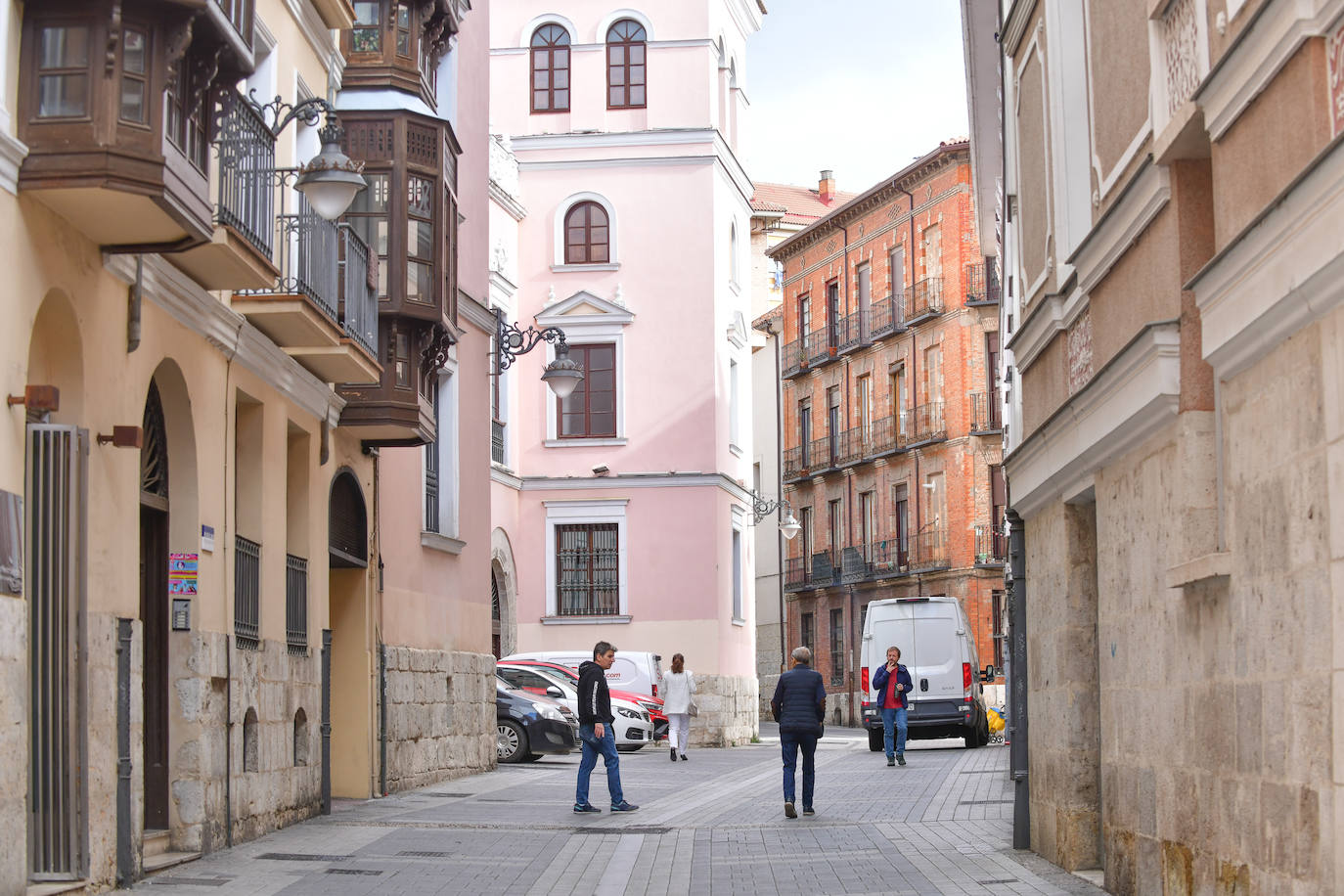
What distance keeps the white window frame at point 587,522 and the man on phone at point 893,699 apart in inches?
469

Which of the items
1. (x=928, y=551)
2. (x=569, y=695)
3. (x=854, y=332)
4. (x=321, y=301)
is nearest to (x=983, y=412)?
(x=928, y=551)

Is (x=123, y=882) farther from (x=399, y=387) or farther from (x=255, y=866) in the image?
(x=399, y=387)

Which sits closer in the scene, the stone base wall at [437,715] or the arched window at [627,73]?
the stone base wall at [437,715]

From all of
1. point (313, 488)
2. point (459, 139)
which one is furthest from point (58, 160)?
point (459, 139)

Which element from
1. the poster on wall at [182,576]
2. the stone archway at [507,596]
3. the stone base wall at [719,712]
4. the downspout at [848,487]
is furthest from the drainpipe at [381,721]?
the downspout at [848,487]

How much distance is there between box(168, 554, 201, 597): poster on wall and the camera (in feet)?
48.1

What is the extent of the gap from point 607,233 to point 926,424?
23.0 meters

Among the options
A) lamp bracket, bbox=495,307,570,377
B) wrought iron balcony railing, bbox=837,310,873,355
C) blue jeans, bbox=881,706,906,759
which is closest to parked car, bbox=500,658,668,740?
blue jeans, bbox=881,706,906,759

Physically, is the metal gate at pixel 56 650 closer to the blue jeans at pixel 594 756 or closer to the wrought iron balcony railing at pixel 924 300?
the blue jeans at pixel 594 756

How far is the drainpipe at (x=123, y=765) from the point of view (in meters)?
12.8

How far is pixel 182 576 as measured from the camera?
1466 cm

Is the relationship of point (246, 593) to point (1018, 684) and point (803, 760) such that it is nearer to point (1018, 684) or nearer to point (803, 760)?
point (803, 760)

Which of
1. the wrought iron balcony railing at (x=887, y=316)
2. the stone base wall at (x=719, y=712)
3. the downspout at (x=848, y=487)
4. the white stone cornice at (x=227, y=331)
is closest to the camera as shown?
the white stone cornice at (x=227, y=331)

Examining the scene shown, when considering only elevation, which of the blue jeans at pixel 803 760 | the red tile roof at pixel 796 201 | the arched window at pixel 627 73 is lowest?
the blue jeans at pixel 803 760
